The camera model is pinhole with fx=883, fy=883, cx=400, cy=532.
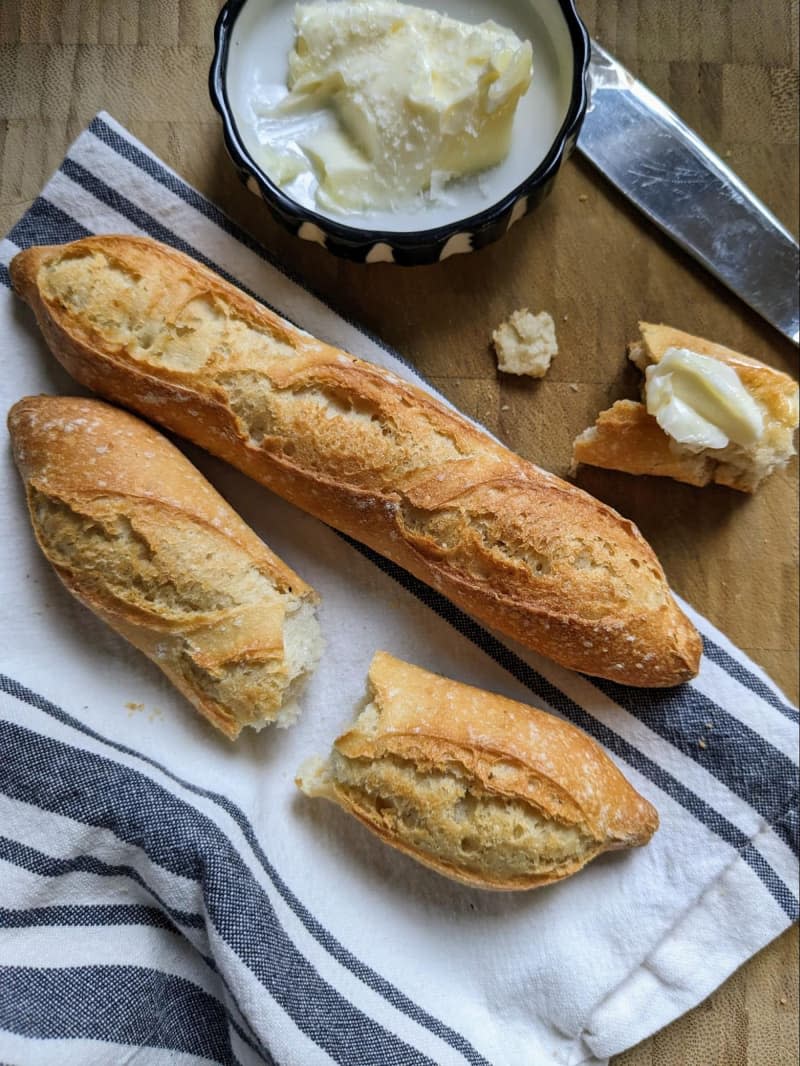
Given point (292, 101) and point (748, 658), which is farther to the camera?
point (748, 658)

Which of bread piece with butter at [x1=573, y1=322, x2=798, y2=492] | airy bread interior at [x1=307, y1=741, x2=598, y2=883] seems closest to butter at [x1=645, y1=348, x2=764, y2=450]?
bread piece with butter at [x1=573, y1=322, x2=798, y2=492]

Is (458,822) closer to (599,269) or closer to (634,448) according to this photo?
(634,448)

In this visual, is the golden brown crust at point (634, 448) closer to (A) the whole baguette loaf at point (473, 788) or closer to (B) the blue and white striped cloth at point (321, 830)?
(B) the blue and white striped cloth at point (321, 830)

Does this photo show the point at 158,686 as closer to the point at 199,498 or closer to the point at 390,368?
the point at 199,498

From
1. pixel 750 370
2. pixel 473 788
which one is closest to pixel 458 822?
pixel 473 788

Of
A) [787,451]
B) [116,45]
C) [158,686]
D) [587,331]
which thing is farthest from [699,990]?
[116,45]

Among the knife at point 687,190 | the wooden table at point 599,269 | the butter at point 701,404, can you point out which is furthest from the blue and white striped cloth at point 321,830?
the knife at point 687,190
